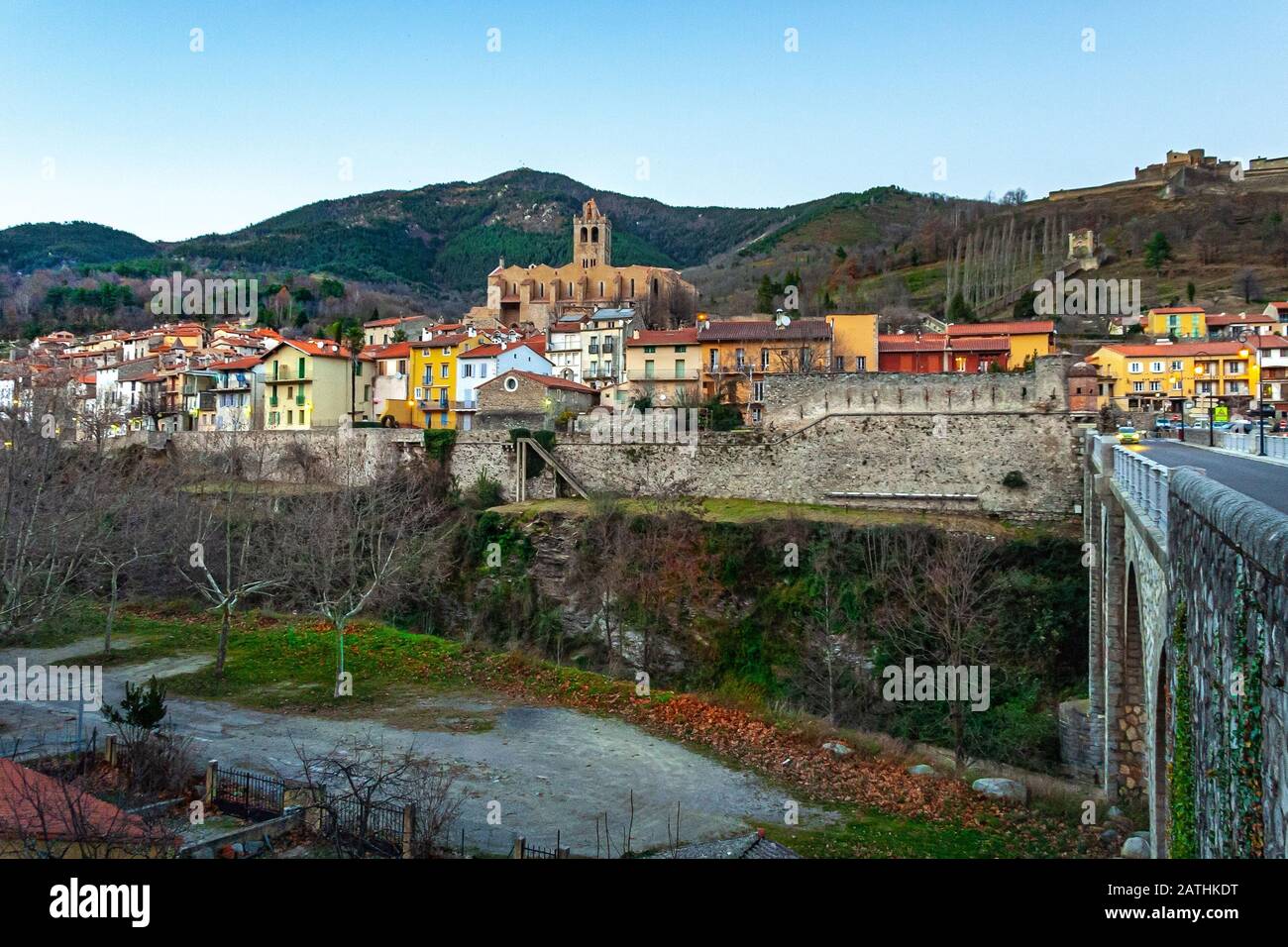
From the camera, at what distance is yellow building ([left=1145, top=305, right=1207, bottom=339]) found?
64.3m

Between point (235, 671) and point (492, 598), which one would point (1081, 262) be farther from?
point (235, 671)

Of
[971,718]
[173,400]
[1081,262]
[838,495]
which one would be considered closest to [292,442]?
[173,400]

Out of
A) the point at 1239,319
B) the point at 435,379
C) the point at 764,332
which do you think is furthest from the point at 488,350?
the point at 1239,319

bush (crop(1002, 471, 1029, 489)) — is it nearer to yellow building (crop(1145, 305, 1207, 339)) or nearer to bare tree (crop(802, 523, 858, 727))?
bare tree (crop(802, 523, 858, 727))

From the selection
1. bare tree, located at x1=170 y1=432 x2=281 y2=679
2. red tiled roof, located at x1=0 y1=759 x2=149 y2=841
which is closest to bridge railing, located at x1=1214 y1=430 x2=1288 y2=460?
red tiled roof, located at x1=0 y1=759 x2=149 y2=841

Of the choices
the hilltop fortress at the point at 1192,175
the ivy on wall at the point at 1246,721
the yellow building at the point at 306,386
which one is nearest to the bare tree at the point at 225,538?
the yellow building at the point at 306,386

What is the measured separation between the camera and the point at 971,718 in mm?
22844

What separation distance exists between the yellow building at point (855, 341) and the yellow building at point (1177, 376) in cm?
1630

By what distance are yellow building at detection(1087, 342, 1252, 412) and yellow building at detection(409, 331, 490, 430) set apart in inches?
1518

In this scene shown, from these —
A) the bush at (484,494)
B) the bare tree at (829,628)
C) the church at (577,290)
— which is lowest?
the bare tree at (829,628)

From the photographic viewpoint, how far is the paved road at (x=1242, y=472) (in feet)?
37.0

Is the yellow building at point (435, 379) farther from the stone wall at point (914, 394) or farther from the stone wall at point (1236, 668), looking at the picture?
the stone wall at point (1236, 668)

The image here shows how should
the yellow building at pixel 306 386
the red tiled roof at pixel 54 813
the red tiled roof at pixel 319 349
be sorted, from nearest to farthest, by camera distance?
the red tiled roof at pixel 54 813, the yellow building at pixel 306 386, the red tiled roof at pixel 319 349
